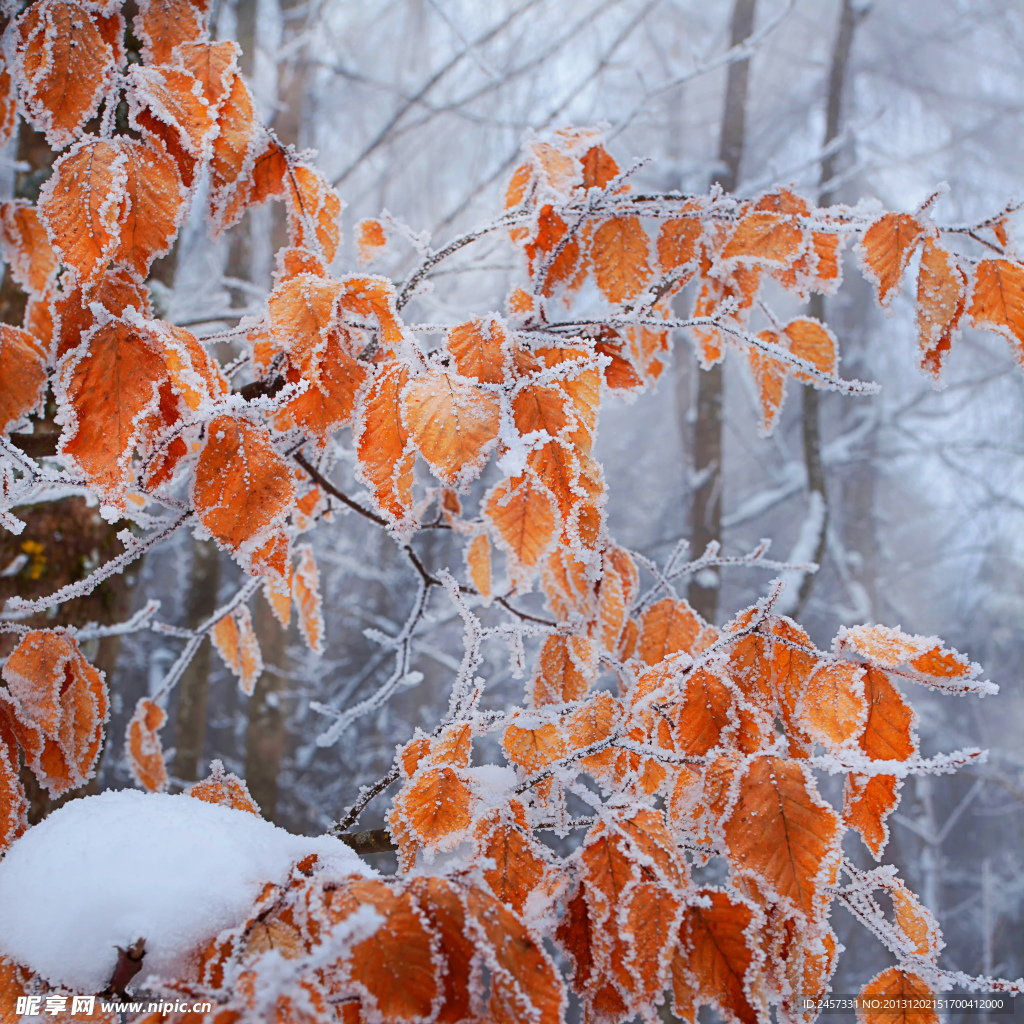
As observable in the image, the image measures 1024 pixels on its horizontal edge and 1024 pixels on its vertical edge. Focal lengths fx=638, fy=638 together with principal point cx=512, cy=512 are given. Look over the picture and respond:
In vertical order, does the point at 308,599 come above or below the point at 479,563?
below

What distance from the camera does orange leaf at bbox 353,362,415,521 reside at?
670mm

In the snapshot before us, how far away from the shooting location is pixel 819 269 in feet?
3.34

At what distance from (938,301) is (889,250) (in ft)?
0.31

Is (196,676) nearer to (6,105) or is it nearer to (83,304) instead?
(6,105)

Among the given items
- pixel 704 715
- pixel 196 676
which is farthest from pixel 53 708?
Result: pixel 196 676

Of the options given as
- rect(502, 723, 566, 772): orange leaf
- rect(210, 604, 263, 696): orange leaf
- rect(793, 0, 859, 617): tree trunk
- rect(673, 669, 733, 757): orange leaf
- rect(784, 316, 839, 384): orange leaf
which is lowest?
rect(502, 723, 566, 772): orange leaf

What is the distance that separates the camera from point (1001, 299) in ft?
2.57

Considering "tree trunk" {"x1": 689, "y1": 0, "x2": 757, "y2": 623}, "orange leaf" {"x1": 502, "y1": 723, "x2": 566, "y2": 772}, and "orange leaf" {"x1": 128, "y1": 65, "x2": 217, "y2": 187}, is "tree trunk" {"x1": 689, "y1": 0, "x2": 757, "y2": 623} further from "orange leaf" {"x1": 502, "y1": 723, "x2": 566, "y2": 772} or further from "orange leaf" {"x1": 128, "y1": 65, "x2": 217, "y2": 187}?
"orange leaf" {"x1": 128, "y1": 65, "x2": 217, "y2": 187}

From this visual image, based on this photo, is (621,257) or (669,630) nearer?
(621,257)

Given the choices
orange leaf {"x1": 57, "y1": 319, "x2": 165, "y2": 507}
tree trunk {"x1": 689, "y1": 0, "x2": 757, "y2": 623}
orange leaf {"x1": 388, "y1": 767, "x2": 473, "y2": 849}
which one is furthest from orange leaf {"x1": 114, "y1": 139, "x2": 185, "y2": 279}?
tree trunk {"x1": 689, "y1": 0, "x2": 757, "y2": 623}

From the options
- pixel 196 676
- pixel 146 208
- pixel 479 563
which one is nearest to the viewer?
pixel 146 208

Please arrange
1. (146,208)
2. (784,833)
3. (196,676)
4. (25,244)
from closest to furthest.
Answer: (784,833)
(146,208)
(25,244)
(196,676)

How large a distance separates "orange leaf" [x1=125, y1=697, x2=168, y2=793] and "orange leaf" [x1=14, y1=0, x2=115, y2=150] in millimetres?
1154

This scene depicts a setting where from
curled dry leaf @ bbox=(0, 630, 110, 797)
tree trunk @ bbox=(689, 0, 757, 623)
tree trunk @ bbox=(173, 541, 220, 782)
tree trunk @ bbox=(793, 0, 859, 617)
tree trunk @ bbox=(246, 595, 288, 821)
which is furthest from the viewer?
tree trunk @ bbox=(246, 595, 288, 821)
